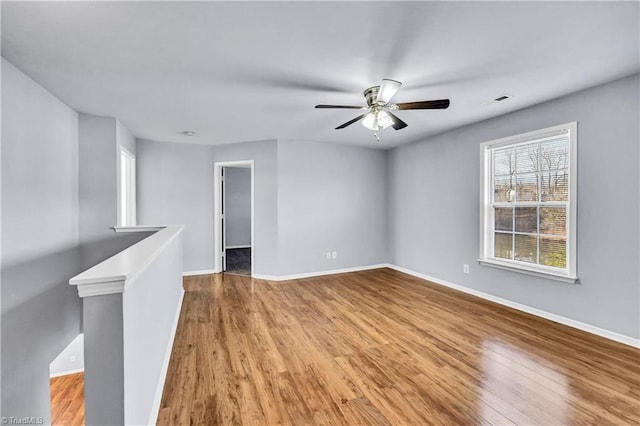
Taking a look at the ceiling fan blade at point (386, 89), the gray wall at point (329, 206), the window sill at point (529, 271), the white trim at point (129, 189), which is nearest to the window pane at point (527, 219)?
the window sill at point (529, 271)

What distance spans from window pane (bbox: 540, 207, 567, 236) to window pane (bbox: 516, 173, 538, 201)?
20 cm

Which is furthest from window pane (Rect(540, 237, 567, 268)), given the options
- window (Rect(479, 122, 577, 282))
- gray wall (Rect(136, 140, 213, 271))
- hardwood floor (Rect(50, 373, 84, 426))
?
gray wall (Rect(136, 140, 213, 271))

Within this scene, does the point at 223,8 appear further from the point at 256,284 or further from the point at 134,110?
the point at 256,284

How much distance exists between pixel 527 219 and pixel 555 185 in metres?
0.51

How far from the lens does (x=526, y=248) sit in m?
3.59

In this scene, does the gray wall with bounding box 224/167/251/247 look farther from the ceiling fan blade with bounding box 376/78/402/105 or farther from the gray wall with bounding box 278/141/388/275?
the ceiling fan blade with bounding box 376/78/402/105

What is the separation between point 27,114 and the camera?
8.50ft

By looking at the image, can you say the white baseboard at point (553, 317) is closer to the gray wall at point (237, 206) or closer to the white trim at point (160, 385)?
the white trim at point (160, 385)

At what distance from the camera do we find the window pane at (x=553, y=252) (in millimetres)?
3215

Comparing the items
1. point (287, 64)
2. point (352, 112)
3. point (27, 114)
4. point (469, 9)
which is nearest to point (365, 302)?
point (352, 112)

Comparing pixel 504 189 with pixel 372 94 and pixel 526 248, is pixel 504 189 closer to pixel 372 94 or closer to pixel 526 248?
pixel 526 248

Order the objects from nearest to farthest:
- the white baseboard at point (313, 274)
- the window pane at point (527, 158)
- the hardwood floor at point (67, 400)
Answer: the hardwood floor at point (67, 400), the window pane at point (527, 158), the white baseboard at point (313, 274)

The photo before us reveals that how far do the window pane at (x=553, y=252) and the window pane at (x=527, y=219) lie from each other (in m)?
0.18

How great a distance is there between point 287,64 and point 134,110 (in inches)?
90.2
